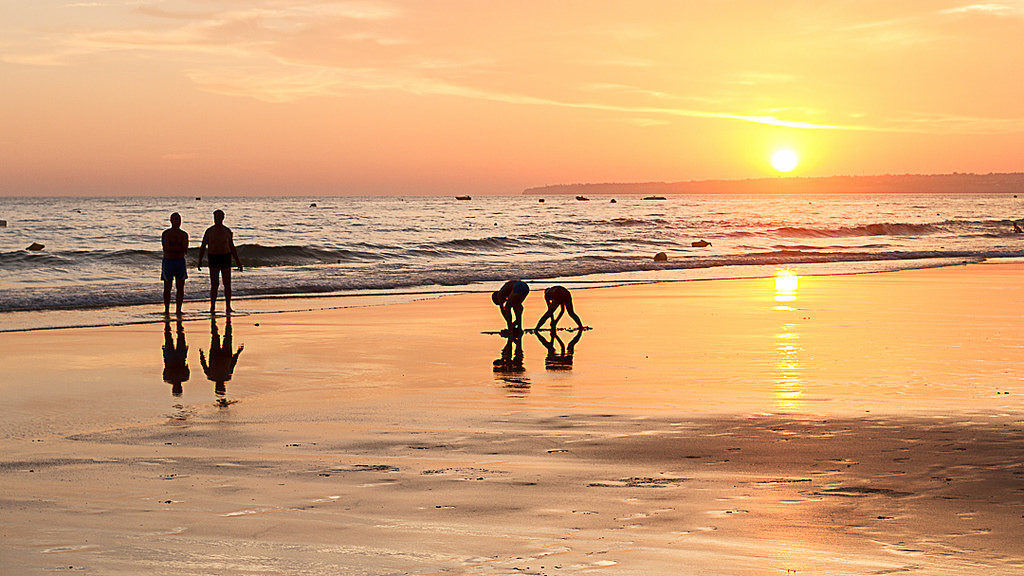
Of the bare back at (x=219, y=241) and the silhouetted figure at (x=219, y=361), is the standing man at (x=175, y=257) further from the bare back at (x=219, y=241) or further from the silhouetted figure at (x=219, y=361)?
the silhouetted figure at (x=219, y=361)

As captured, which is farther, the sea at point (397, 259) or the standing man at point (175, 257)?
the sea at point (397, 259)

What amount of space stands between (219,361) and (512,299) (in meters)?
4.16

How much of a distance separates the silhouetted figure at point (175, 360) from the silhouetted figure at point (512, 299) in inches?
169

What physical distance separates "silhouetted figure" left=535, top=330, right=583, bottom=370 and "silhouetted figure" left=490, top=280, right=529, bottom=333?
41 centimetres

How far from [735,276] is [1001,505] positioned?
23.8 metres

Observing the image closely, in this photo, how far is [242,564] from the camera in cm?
508

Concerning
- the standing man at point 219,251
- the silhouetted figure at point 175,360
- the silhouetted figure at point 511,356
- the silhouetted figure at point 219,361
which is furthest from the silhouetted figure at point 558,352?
the standing man at point 219,251

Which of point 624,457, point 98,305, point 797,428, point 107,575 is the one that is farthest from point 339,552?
point 98,305

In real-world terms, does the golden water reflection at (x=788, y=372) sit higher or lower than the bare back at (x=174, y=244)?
lower

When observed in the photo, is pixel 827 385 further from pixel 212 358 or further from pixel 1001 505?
pixel 212 358

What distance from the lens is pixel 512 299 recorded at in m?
14.8

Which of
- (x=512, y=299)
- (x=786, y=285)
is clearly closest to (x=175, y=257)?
(x=512, y=299)

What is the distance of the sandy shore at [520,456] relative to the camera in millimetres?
5270

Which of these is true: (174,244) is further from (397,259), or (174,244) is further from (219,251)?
(397,259)
